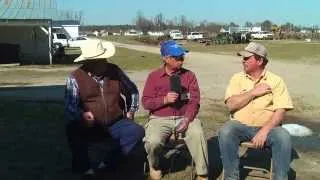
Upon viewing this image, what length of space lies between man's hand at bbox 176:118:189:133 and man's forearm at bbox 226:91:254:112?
464 millimetres

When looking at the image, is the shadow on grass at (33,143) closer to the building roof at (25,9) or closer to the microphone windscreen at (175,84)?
the microphone windscreen at (175,84)

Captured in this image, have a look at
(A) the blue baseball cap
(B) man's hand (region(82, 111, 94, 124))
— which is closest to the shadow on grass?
(B) man's hand (region(82, 111, 94, 124))

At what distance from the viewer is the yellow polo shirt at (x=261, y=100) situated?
6199 millimetres

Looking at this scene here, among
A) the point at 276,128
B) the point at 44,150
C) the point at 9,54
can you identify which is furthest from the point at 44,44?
the point at 276,128

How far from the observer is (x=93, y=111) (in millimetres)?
6406

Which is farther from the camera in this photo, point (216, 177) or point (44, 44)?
point (44, 44)

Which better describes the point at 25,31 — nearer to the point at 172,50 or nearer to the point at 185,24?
the point at 172,50

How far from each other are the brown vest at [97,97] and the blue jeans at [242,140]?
1.16m

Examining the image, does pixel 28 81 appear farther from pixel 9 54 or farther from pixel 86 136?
pixel 86 136

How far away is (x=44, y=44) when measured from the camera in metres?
40.9

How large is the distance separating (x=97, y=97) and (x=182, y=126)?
0.90 meters

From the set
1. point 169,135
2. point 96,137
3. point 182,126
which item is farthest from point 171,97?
point 96,137

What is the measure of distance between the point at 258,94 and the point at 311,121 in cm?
598

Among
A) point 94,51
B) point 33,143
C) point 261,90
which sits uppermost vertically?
point 94,51
